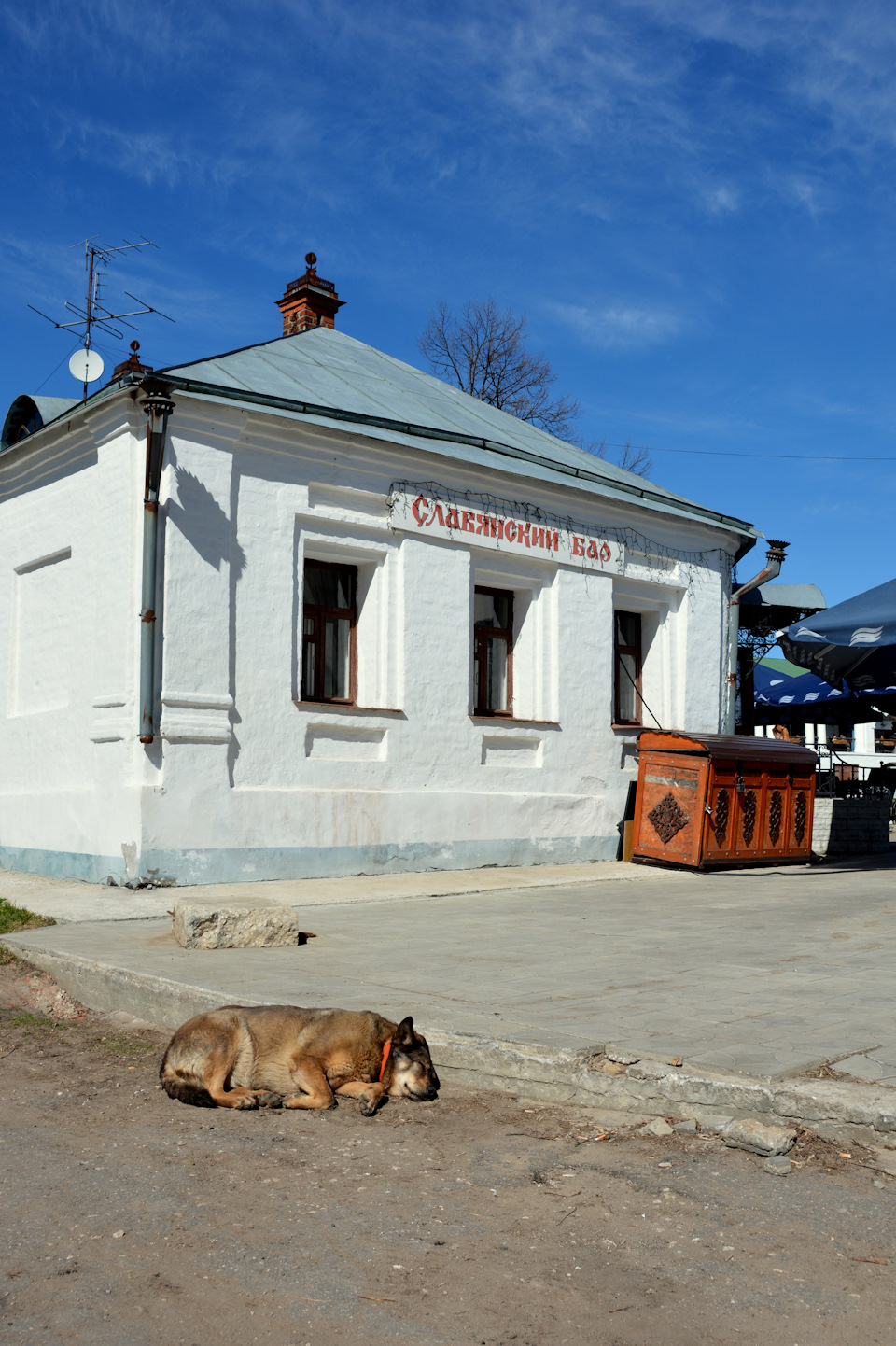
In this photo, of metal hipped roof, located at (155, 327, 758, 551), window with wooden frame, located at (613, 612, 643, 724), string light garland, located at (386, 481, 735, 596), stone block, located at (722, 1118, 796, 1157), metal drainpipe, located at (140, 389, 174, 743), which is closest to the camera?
stone block, located at (722, 1118, 796, 1157)

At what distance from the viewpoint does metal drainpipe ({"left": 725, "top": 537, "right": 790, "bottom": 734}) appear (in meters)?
17.0

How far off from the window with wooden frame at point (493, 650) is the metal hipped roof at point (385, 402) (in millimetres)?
1751

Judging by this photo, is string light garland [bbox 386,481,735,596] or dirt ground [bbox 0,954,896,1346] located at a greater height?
string light garland [bbox 386,481,735,596]

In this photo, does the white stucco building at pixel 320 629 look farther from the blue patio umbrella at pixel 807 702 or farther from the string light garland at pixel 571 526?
the blue patio umbrella at pixel 807 702

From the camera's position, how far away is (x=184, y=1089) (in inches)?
179

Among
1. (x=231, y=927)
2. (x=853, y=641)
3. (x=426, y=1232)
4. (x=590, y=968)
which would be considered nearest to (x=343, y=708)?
(x=231, y=927)

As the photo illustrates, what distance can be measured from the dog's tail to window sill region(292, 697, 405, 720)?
25.0 feet

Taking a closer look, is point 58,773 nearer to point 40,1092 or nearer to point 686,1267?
point 40,1092

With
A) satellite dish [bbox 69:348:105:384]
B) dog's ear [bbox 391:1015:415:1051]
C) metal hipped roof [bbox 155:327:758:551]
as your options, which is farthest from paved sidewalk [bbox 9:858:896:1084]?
satellite dish [bbox 69:348:105:384]

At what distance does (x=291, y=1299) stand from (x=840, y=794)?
19221 mm

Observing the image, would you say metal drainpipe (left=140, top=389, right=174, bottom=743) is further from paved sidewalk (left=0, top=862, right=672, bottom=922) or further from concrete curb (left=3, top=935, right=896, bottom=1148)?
concrete curb (left=3, top=935, right=896, bottom=1148)

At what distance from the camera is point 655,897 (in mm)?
11383

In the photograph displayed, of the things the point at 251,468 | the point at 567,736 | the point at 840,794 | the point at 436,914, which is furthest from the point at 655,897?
the point at 840,794

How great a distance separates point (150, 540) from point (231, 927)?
465 centimetres
